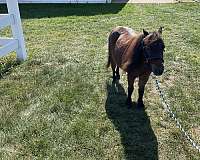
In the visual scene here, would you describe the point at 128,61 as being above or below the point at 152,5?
above

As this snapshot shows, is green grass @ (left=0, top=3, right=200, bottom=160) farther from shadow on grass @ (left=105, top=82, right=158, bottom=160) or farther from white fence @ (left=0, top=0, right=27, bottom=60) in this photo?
white fence @ (left=0, top=0, right=27, bottom=60)

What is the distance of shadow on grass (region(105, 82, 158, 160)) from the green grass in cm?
1

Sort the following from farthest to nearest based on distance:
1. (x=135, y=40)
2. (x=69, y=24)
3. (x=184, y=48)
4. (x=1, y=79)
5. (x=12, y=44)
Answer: (x=69, y=24) → (x=184, y=48) → (x=12, y=44) → (x=1, y=79) → (x=135, y=40)

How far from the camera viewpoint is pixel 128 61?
16.6ft

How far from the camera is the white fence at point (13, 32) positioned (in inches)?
285

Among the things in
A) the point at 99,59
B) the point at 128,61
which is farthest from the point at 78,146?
the point at 99,59

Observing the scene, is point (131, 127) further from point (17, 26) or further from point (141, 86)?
point (17, 26)

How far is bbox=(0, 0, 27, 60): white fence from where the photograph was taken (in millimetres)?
7238

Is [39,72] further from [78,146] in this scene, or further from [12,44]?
[78,146]

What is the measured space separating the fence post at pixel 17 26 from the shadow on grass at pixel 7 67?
0.18 meters

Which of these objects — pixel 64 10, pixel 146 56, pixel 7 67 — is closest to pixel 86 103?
pixel 146 56

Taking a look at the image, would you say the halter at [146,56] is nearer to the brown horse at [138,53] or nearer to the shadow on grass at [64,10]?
the brown horse at [138,53]

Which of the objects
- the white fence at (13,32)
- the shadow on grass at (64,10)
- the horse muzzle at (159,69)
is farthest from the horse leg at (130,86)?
the shadow on grass at (64,10)

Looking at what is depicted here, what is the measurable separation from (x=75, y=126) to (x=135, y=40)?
1.53 meters
